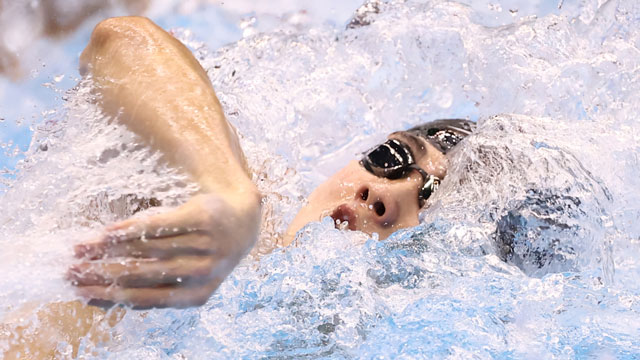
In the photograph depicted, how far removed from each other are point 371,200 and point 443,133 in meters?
0.33

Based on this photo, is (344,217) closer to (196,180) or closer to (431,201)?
(431,201)

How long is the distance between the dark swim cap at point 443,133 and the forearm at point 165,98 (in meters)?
0.73

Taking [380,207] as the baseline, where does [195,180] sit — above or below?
above

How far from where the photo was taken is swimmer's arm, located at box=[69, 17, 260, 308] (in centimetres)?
77

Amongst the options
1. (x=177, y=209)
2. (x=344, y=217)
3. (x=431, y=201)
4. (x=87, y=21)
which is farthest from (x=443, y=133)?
(x=87, y=21)

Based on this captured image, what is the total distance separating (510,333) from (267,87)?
1208 mm

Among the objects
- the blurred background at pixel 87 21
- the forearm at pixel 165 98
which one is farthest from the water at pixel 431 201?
the blurred background at pixel 87 21

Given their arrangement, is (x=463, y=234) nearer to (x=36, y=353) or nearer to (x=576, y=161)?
(x=576, y=161)

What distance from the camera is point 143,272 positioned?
2.52ft

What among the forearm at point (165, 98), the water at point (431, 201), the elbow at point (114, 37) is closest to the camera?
the forearm at point (165, 98)

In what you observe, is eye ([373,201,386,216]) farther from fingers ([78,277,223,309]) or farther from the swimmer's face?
fingers ([78,277,223,309])

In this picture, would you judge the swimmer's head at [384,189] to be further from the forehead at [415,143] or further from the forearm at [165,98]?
the forearm at [165,98]

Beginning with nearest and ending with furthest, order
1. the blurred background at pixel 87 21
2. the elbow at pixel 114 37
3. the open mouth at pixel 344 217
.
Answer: the elbow at pixel 114 37 → the open mouth at pixel 344 217 → the blurred background at pixel 87 21

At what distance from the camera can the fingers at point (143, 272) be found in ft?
2.49
